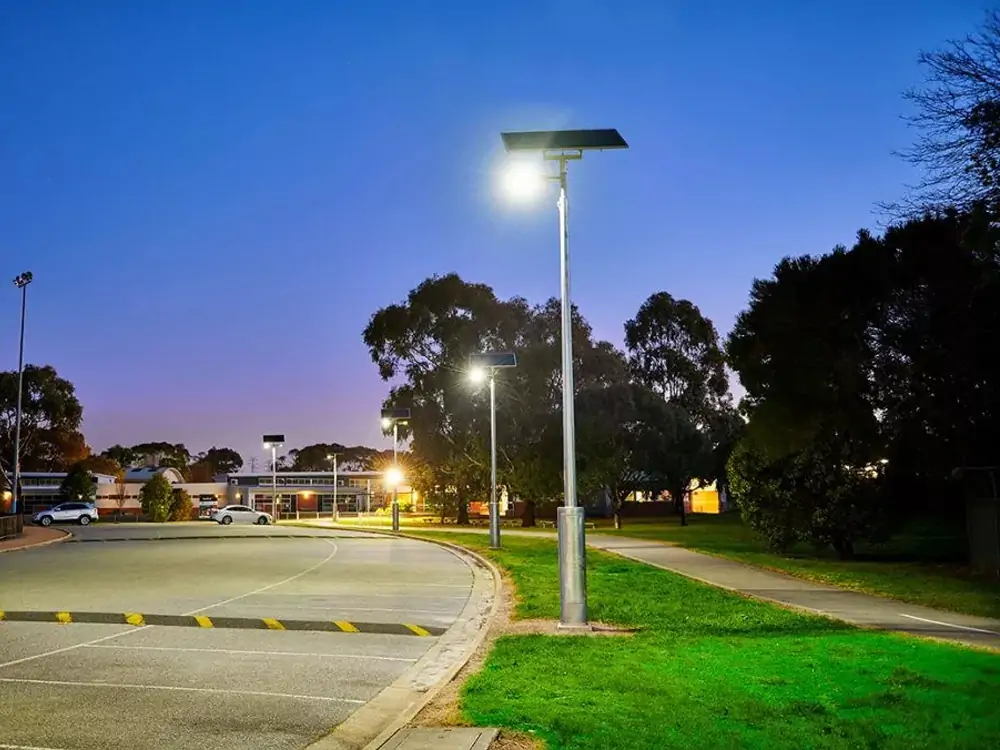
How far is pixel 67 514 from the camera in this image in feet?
194

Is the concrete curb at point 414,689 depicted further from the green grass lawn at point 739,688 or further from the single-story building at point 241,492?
the single-story building at point 241,492

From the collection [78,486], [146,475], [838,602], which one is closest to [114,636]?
[838,602]

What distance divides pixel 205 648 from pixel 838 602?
10.0 metres

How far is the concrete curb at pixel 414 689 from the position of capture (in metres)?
6.66

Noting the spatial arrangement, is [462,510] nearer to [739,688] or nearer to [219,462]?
[739,688]

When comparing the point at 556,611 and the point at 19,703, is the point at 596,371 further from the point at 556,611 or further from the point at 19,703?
the point at 19,703

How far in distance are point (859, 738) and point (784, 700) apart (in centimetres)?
115

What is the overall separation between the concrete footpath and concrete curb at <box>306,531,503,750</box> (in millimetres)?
5121

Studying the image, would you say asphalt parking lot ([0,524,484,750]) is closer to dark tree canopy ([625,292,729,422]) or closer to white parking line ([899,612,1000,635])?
white parking line ([899,612,1000,635])

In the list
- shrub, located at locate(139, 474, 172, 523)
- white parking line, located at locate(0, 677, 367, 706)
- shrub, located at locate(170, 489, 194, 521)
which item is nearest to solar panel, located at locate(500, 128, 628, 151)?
white parking line, located at locate(0, 677, 367, 706)

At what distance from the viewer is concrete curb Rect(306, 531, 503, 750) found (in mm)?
6660

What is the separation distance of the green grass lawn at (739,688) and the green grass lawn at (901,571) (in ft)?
16.4

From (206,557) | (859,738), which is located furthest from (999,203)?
(206,557)

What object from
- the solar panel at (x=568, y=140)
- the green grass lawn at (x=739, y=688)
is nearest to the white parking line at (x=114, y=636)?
the green grass lawn at (x=739, y=688)
